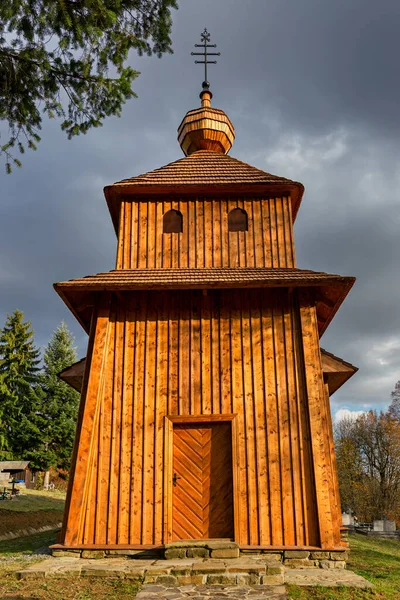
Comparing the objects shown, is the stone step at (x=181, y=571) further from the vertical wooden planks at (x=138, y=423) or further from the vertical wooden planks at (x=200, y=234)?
the vertical wooden planks at (x=200, y=234)

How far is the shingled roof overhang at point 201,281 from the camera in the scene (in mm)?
10125

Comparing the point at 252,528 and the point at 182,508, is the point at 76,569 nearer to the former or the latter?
the point at 182,508

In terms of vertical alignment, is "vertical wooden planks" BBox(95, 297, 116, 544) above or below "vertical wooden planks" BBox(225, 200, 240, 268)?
below

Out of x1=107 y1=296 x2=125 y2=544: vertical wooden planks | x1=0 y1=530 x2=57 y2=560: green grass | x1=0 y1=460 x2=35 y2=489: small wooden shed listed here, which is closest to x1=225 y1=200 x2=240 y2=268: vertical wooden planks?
x1=107 y1=296 x2=125 y2=544: vertical wooden planks

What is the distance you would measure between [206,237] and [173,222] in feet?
2.95

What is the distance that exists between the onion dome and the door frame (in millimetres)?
8794

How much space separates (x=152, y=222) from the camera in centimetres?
1216

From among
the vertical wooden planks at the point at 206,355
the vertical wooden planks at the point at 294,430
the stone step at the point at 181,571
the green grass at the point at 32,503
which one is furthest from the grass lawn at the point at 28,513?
the vertical wooden planks at the point at 294,430

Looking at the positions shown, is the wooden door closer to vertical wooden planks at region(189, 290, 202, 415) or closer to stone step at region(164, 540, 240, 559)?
vertical wooden planks at region(189, 290, 202, 415)

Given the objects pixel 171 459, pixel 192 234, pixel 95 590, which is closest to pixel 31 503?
pixel 171 459

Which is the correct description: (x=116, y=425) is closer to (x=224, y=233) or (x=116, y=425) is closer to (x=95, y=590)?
(x=95, y=590)

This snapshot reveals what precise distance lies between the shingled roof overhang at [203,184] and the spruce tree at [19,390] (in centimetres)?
2859

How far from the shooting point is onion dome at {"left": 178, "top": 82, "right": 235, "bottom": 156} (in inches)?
603

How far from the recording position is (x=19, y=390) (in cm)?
3953
